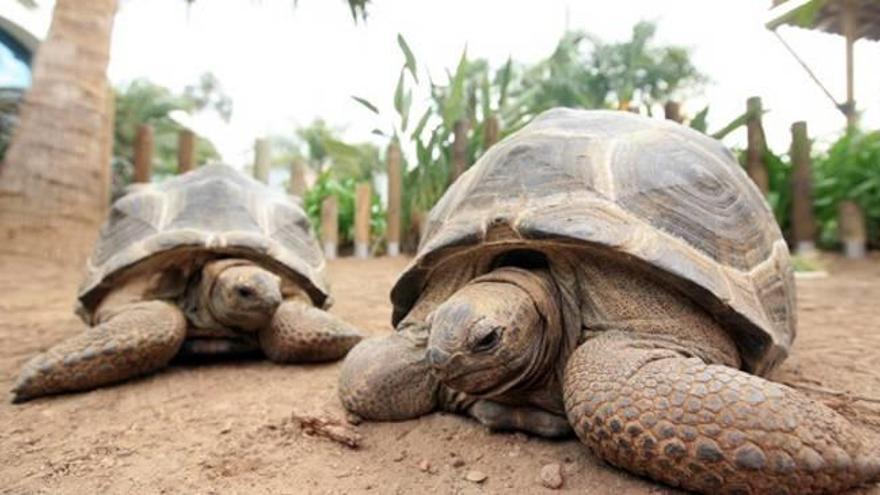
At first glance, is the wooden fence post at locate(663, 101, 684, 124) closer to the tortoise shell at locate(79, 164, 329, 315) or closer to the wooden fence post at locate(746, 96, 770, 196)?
the wooden fence post at locate(746, 96, 770, 196)

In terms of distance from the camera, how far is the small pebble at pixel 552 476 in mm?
1358

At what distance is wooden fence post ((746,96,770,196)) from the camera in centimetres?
618

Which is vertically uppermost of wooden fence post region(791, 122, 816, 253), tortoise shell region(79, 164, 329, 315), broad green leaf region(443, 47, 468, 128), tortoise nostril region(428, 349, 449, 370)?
broad green leaf region(443, 47, 468, 128)

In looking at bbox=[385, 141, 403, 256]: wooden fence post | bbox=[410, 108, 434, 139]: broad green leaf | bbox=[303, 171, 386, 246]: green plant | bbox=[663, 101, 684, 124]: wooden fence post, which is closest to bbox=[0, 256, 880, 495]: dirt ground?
bbox=[663, 101, 684, 124]: wooden fence post

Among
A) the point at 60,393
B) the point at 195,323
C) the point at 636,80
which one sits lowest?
the point at 60,393

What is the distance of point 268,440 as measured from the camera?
69.2 inches

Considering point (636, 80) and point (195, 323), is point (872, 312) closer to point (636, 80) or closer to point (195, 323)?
point (195, 323)

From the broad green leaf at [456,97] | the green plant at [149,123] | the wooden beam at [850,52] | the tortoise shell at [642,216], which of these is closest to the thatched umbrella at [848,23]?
the wooden beam at [850,52]

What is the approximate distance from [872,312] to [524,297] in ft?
9.75

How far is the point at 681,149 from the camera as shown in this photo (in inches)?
72.1

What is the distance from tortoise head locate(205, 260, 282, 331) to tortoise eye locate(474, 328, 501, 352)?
1.43 m

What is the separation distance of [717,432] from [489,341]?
513mm

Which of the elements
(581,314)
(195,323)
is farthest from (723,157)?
(195,323)

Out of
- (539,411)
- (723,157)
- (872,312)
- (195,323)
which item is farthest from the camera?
(872,312)
